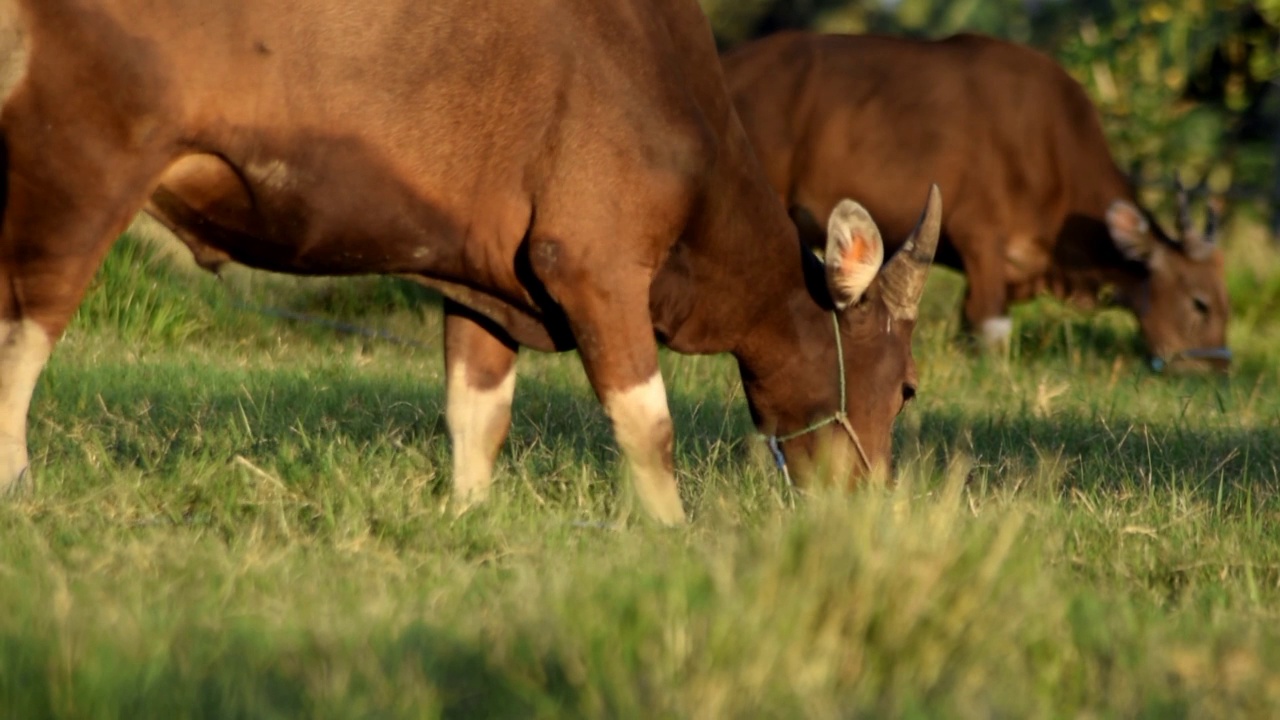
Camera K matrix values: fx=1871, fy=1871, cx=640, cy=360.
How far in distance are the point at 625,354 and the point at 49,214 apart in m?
1.59

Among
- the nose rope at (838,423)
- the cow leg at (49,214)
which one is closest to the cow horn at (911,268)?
the nose rope at (838,423)

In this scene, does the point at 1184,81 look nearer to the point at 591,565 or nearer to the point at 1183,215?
the point at 1183,215

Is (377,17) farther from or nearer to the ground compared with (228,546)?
farther from the ground

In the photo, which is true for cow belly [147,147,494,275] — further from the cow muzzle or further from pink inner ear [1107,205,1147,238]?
pink inner ear [1107,205,1147,238]

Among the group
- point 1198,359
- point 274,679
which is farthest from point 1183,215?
point 274,679

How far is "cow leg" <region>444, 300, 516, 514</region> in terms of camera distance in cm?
577

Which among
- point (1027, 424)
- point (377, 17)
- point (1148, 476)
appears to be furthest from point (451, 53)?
point (1027, 424)

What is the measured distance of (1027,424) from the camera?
7160 mm

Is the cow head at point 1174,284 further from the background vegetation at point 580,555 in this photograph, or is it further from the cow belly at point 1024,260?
the background vegetation at point 580,555

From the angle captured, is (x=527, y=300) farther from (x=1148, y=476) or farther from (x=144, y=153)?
(x=1148, y=476)

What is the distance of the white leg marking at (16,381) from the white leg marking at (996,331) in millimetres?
6158

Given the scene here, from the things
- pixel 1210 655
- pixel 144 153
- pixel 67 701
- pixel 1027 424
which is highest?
pixel 144 153

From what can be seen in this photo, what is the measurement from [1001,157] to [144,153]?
685cm

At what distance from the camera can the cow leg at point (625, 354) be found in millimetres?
5133
